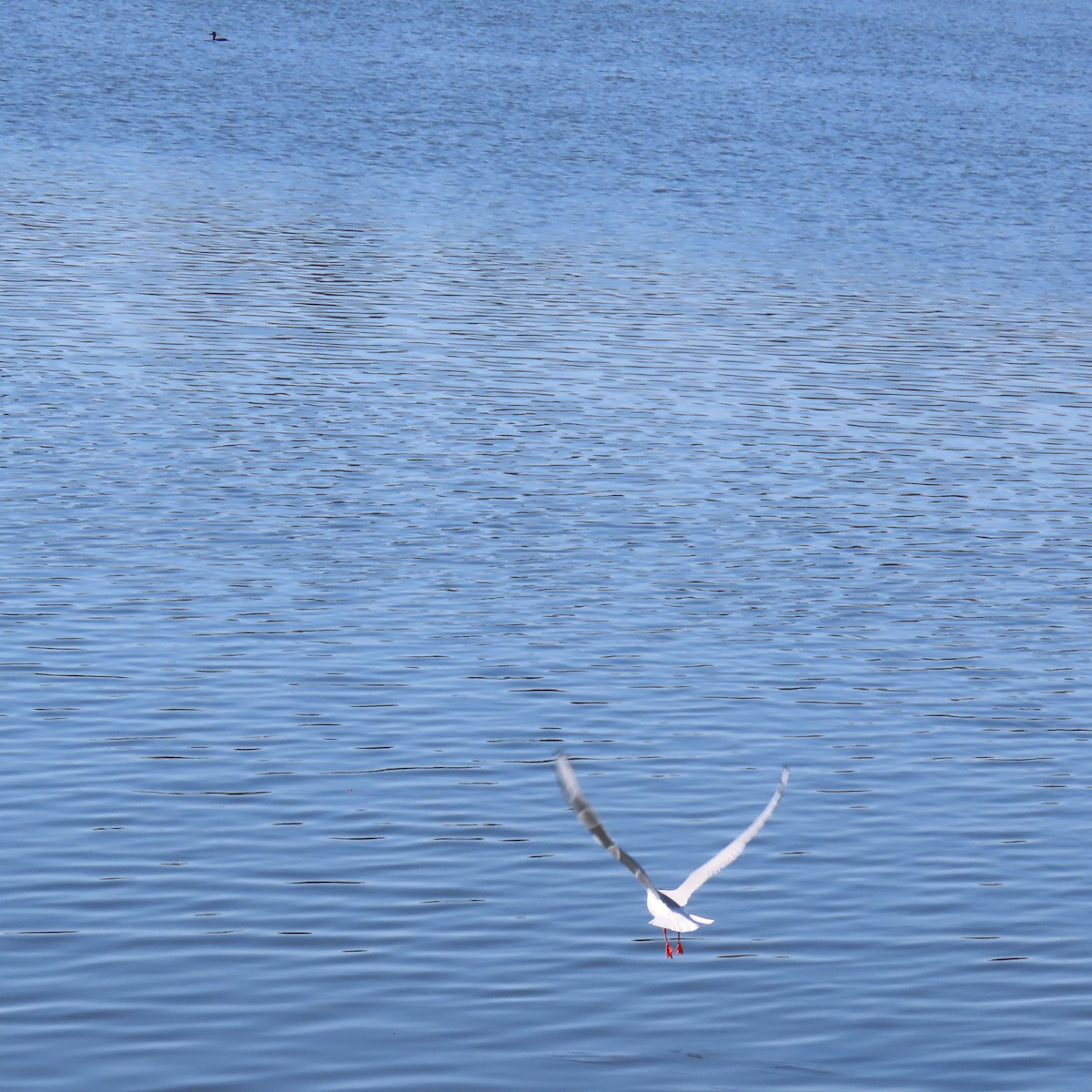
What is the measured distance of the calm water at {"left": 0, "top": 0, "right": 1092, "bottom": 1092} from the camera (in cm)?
1811

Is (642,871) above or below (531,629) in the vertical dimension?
above

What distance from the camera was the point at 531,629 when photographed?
29109 millimetres

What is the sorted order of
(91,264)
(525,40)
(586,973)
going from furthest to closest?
(525,40)
(91,264)
(586,973)

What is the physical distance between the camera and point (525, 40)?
114938 millimetres

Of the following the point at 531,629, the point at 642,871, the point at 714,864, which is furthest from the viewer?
the point at 531,629

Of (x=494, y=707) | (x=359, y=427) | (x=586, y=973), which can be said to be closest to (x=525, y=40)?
(x=359, y=427)

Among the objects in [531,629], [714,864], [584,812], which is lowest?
[531,629]

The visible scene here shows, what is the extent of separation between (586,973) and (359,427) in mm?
23352

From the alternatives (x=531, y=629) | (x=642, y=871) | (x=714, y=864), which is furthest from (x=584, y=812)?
(x=531, y=629)

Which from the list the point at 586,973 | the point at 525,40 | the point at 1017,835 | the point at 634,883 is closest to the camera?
the point at 586,973

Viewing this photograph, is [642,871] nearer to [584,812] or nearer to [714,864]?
[714,864]

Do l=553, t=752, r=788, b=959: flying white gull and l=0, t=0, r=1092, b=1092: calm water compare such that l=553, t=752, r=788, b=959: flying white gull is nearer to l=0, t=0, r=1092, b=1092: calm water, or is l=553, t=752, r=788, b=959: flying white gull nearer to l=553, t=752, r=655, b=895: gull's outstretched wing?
l=553, t=752, r=655, b=895: gull's outstretched wing

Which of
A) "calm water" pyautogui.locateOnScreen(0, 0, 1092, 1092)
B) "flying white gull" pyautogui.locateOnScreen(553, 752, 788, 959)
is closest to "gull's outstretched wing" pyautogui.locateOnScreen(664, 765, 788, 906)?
"flying white gull" pyautogui.locateOnScreen(553, 752, 788, 959)

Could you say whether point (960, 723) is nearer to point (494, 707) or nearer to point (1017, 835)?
point (1017, 835)
